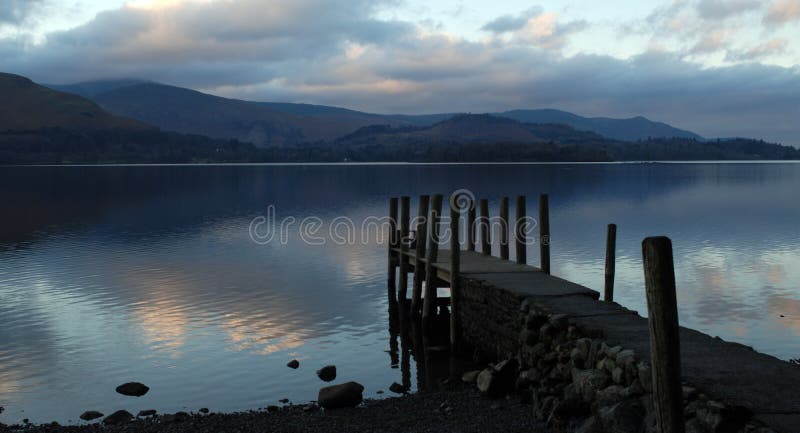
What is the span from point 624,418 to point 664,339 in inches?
105

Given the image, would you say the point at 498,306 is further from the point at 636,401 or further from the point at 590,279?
the point at 590,279

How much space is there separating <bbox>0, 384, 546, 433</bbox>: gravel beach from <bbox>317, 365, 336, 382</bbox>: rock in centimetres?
215

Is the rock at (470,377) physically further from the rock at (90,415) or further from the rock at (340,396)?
the rock at (90,415)

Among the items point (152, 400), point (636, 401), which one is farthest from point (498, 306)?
point (152, 400)

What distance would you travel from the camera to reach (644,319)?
13383mm

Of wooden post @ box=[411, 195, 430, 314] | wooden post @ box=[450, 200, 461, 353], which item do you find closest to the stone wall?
wooden post @ box=[450, 200, 461, 353]

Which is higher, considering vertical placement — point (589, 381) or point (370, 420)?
point (589, 381)

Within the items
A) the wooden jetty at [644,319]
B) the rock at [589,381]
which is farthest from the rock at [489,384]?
the rock at [589,381]

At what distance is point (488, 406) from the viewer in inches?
527

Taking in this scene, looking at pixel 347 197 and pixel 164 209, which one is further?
pixel 347 197

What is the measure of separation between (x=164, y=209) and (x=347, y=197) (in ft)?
75.3

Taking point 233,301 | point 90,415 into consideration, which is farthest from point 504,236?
point 90,415

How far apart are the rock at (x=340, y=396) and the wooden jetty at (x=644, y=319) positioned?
3.80 m

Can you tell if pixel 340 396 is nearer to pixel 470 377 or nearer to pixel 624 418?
pixel 470 377
